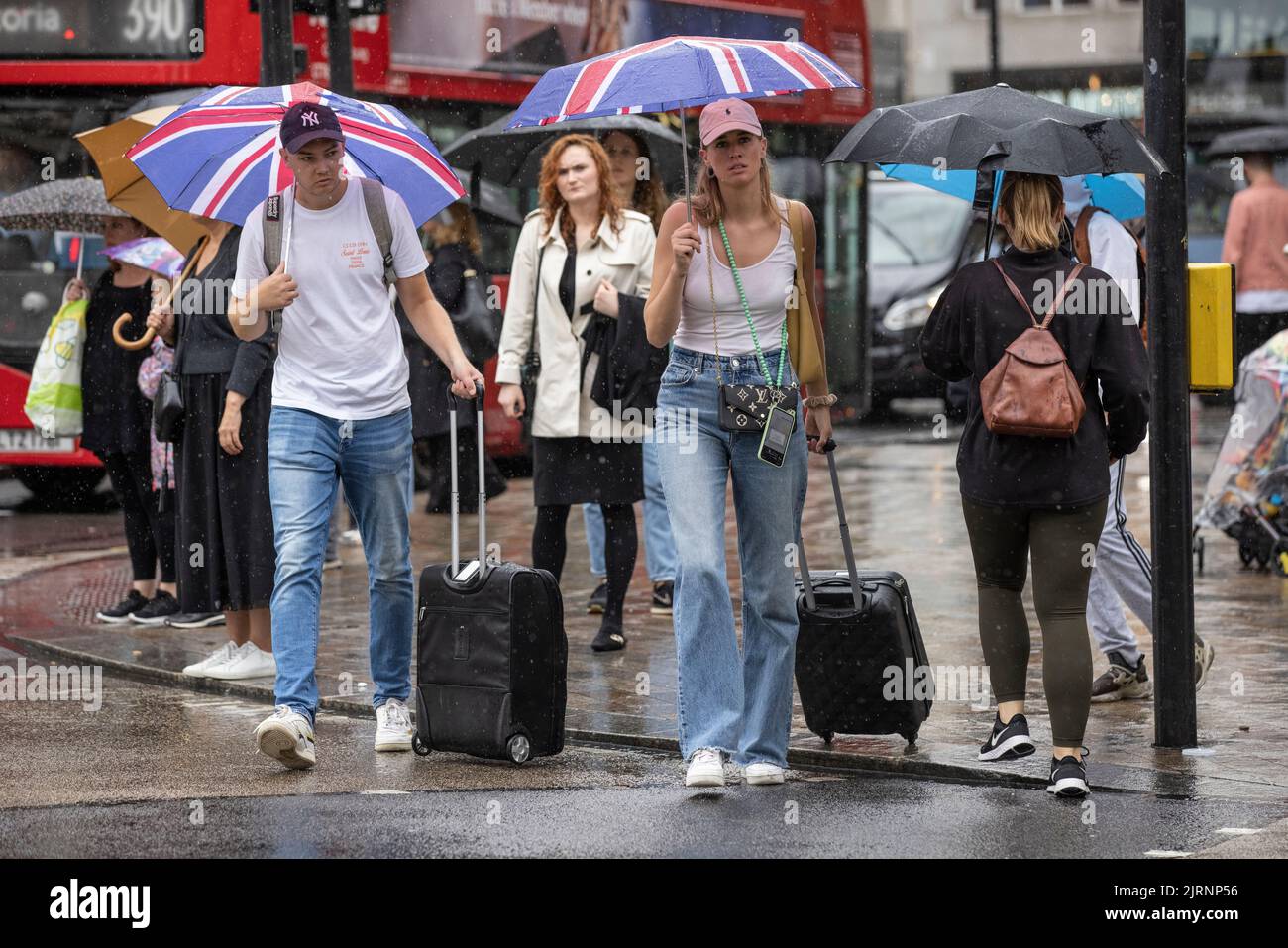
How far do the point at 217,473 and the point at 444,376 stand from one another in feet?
14.1

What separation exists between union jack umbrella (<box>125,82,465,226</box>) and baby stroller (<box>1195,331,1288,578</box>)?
4.95m

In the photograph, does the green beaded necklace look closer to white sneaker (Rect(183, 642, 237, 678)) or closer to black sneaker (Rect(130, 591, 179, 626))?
white sneaker (Rect(183, 642, 237, 678))

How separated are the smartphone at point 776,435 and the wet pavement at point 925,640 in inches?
39.9

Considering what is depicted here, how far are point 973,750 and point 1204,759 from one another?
2.15 ft

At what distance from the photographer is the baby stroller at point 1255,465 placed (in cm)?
1046

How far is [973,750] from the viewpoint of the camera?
6.41 metres

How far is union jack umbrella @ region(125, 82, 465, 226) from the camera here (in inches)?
271

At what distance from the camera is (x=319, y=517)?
21.5 ft

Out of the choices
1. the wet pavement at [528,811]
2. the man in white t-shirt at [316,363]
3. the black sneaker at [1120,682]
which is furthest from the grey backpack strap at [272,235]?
the black sneaker at [1120,682]

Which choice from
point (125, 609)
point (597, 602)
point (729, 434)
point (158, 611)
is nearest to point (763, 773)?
point (729, 434)

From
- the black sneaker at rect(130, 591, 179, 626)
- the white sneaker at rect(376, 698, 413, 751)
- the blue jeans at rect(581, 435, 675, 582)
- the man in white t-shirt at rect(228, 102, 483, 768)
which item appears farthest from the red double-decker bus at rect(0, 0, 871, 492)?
the white sneaker at rect(376, 698, 413, 751)

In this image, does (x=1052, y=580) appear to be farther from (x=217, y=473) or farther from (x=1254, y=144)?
(x=1254, y=144)

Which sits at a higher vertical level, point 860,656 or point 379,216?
point 379,216
